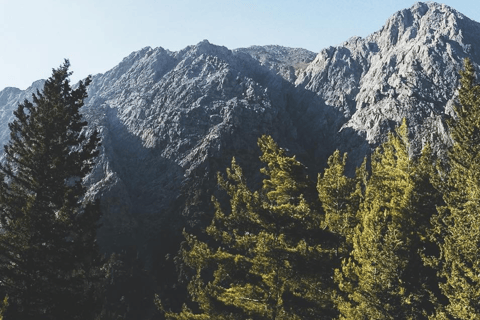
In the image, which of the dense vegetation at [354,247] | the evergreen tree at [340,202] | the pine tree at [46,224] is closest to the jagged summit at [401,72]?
the dense vegetation at [354,247]

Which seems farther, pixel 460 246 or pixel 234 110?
pixel 234 110

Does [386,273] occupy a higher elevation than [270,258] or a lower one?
higher

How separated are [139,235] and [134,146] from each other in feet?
96.6

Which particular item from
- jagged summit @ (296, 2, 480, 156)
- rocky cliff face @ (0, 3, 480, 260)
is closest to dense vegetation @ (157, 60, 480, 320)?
rocky cliff face @ (0, 3, 480, 260)

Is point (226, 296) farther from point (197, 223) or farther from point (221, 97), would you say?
point (221, 97)

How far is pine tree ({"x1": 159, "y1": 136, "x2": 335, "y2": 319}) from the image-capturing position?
1312cm

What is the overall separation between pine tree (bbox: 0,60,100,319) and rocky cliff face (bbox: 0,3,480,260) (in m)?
59.5

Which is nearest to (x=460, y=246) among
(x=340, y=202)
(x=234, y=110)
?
(x=340, y=202)

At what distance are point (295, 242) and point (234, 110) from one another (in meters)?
83.3

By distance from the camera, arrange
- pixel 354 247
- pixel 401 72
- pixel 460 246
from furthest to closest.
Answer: pixel 401 72
pixel 354 247
pixel 460 246

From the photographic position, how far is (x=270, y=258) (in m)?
13.1

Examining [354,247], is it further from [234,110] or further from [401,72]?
[401,72]

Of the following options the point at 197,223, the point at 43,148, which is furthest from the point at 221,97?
the point at 43,148

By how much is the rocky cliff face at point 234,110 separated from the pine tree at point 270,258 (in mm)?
61028
